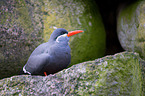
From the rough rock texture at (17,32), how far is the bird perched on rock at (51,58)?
508mm

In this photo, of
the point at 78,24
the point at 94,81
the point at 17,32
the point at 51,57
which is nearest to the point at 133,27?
the point at 78,24

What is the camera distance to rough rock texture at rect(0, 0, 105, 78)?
2.89 metres

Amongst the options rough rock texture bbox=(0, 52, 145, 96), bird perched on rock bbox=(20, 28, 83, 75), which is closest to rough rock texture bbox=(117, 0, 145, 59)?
rough rock texture bbox=(0, 52, 145, 96)

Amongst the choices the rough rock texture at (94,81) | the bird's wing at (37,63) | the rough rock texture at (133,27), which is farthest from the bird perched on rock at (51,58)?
the rough rock texture at (133,27)

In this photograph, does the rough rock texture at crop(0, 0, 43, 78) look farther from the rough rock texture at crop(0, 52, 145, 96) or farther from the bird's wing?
the rough rock texture at crop(0, 52, 145, 96)

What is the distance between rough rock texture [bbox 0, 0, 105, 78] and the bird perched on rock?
55 cm

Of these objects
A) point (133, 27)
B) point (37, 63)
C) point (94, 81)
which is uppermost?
point (133, 27)

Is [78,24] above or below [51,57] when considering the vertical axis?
above

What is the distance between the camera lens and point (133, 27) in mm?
3117

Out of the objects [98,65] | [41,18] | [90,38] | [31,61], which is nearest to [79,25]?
[90,38]

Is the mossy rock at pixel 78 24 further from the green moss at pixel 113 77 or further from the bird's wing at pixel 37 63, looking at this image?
the green moss at pixel 113 77

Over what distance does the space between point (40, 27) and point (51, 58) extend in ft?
3.38

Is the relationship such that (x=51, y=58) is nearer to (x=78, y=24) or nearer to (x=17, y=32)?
(x=17, y=32)

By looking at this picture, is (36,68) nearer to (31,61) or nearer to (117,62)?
(31,61)
